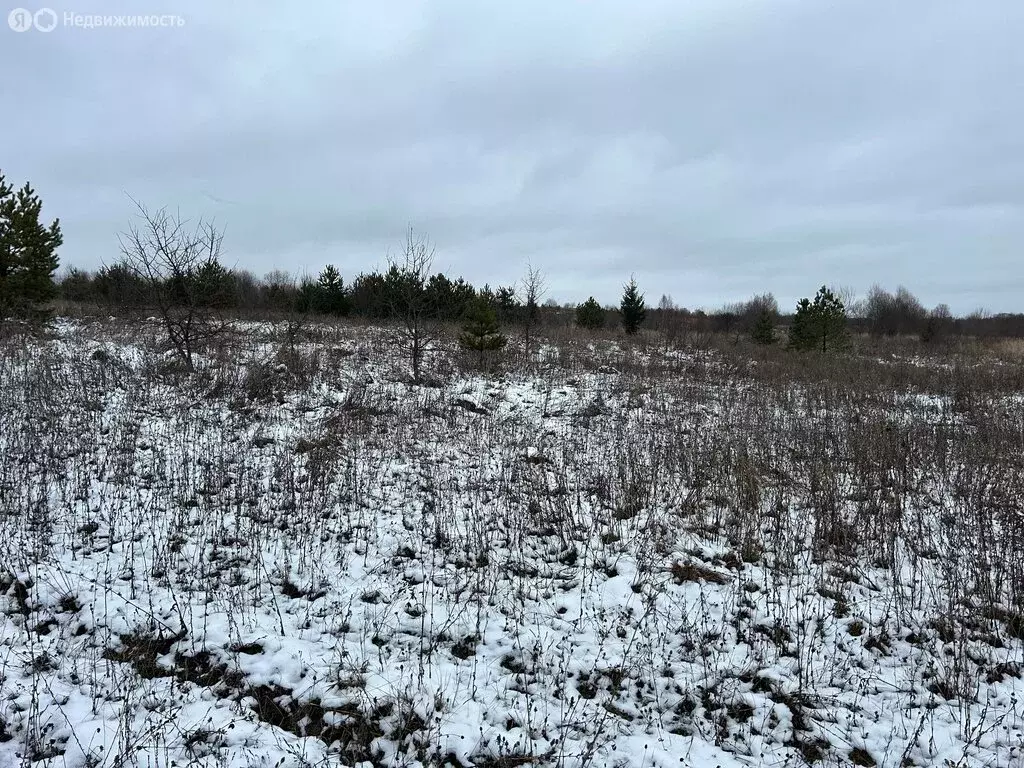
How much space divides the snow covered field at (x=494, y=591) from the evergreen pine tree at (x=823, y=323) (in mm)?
16529

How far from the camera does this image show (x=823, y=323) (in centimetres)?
2366

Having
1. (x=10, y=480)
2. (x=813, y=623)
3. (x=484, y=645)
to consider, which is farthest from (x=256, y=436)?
(x=813, y=623)

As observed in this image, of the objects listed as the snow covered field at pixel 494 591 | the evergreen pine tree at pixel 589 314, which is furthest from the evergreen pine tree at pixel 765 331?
the snow covered field at pixel 494 591

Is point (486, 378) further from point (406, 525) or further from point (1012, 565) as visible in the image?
point (1012, 565)

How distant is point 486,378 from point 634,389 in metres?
3.77

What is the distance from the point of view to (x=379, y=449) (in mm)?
7793

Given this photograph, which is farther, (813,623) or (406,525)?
(406,525)

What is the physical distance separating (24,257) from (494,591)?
51.4 ft

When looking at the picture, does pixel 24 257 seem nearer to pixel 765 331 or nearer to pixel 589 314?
pixel 589 314

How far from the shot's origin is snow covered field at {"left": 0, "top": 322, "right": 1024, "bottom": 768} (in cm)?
304

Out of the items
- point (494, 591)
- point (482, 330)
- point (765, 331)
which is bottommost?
point (494, 591)

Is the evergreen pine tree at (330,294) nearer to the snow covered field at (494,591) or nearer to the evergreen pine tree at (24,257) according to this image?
the evergreen pine tree at (24,257)

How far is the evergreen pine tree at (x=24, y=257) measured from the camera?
41.8 feet

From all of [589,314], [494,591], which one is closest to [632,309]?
[589,314]
